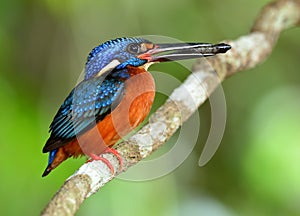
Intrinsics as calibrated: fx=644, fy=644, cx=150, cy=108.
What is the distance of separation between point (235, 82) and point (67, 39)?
1097mm

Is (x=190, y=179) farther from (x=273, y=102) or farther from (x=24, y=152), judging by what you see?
(x=24, y=152)

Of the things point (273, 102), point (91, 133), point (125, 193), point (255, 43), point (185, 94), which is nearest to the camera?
point (91, 133)

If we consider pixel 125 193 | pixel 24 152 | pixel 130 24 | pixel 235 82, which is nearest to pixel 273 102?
pixel 235 82

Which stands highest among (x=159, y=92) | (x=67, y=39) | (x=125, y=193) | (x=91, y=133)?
(x=67, y=39)

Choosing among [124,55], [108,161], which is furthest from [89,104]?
[108,161]

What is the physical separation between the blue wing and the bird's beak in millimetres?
168

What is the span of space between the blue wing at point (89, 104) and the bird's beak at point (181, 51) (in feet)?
0.55

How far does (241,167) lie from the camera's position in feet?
11.7

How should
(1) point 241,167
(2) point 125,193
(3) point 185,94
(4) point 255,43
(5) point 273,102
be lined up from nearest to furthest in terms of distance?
(3) point 185,94, (2) point 125,193, (4) point 255,43, (1) point 241,167, (5) point 273,102

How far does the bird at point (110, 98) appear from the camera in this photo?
2486 mm

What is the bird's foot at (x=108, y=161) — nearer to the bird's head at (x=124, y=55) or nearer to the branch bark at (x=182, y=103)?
the branch bark at (x=182, y=103)

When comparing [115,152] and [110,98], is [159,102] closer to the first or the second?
[110,98]

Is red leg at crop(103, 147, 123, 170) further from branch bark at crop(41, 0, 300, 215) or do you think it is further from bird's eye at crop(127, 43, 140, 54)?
bird's eye at crop(127, 43, 140, 54)

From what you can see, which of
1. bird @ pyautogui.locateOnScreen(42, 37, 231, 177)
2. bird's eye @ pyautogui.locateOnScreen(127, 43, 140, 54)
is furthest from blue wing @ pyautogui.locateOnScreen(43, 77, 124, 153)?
bird's eye @ pyautogui.locateOnScreen(127, 43, 140, 54)
